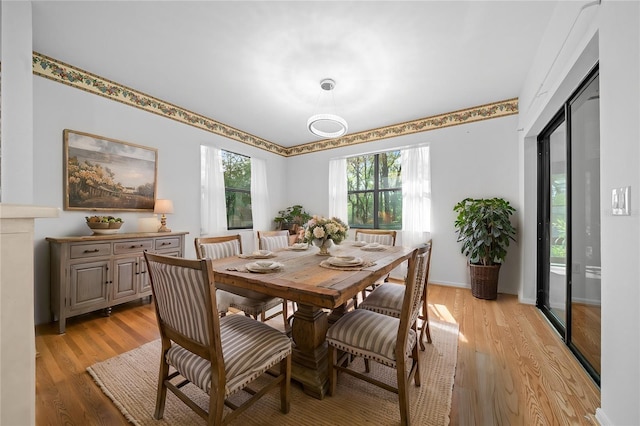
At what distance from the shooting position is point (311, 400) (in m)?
1.56

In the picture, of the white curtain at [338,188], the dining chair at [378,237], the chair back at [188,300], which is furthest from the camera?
the white curtain at [338,188]

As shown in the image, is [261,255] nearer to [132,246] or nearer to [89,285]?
[132,246]

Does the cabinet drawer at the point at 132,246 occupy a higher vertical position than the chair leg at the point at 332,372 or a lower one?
higher

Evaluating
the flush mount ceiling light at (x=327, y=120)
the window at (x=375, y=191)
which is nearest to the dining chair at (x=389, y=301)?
the flush mount ceiling light at (x=327, y=120)

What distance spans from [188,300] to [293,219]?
163 inches

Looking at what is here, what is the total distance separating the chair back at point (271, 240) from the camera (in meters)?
2.86

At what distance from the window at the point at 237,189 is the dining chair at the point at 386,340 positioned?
346cm

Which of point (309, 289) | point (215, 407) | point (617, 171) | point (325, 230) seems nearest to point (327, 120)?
point (325, 230)

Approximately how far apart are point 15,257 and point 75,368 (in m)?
2.09

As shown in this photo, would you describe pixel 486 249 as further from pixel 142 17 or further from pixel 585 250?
pixel 142 17

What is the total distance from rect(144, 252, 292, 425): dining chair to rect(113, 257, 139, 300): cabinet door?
1841mm

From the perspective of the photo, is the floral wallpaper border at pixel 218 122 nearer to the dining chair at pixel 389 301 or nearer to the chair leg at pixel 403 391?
the dining chair at pixel 389 301

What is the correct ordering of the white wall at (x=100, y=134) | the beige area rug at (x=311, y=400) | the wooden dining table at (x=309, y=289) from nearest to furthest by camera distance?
1. the wooden dining table at (x=309, y=289)
2. the beige area rug at (x=311, y=400)
3. the white wall at (x=100, y=134)

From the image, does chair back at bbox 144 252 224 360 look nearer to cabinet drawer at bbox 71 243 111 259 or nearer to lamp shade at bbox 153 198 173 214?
cabinet drawer at bbox 71 243 111 259
